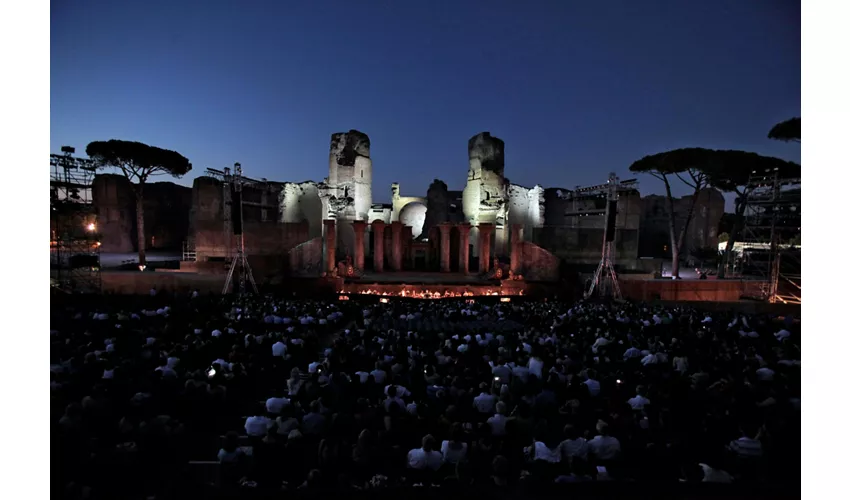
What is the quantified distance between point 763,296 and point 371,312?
59.5 ft

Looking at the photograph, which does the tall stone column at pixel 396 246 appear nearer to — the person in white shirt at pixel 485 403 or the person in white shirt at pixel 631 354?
the person in white shirt at pixel 631 354

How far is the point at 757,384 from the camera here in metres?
6.11

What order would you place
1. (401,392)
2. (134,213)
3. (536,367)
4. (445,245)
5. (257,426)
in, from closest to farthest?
(257,426)
(401,392)
(536,367)
(445,245)
(134,213)

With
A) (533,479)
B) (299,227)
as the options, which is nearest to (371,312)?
(533,479)

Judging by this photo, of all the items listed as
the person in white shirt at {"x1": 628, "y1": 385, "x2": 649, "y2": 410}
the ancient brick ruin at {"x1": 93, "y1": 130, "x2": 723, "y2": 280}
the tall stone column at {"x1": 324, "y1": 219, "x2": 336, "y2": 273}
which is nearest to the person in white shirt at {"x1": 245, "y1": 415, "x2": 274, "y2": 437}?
the person in white shirt at {"x1": 628, "y1": 385, "x2": 649, "y2": 410}

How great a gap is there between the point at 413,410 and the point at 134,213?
37650 millimetres

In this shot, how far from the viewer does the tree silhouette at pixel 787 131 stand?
18.0 m

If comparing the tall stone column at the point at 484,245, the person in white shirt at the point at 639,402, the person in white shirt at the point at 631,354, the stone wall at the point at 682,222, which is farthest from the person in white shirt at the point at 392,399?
the stone wall at the point at 682,222

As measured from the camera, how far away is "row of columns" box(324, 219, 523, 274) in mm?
21906

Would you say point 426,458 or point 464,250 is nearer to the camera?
point 426,458

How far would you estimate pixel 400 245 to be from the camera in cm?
2464

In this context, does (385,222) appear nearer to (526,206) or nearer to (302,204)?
(302,204)

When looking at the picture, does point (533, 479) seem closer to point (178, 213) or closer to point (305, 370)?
point (305, 370)

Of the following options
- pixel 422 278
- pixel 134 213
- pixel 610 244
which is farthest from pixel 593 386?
pixel 134 213
